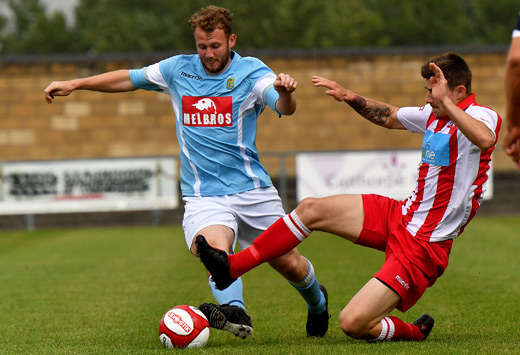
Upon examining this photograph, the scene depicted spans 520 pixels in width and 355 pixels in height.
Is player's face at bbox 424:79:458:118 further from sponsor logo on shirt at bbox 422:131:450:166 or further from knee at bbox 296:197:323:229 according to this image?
knee at bbox 296:197:323:229

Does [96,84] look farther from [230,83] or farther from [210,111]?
[230,83]

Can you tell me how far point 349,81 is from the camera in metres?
22.1

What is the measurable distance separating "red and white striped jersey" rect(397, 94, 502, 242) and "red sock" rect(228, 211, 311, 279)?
2.43 feet

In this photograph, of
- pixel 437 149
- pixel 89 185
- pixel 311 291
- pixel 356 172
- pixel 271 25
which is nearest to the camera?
pixel 437 149

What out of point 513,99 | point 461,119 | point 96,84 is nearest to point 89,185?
point 96,84

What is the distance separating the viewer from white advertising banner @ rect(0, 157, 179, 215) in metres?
18.1

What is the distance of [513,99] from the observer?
3.95m

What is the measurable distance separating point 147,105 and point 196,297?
1429 centimetres

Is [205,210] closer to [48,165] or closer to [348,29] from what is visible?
[48,165]

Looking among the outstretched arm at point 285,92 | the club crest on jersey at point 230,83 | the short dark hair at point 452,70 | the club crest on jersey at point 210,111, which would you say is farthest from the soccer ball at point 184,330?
the short dark hair at point 452,70

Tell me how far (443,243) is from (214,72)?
195 centimetres

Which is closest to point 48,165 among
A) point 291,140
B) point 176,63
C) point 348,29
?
point 291,140

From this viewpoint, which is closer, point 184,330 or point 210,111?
point 184,330

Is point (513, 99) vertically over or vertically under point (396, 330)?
over
